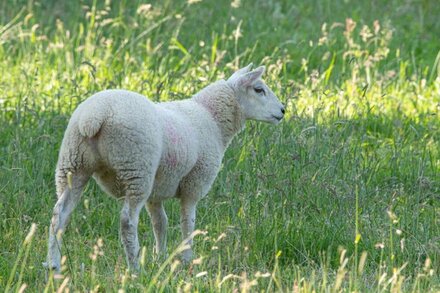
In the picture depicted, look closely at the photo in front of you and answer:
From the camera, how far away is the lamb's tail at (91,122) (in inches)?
204

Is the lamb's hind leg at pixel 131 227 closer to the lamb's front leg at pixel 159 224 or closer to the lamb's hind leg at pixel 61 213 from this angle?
the lamb's hind leg at pixel 61 213

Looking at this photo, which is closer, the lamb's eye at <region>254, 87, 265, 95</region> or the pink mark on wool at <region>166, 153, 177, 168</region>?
the pink mark on wool at <region>166, 153, 177, 168</region>

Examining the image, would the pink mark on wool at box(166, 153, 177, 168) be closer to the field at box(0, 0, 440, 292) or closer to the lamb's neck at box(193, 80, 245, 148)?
the field at box(0, 0, 440, 292)

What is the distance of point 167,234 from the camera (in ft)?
21.4

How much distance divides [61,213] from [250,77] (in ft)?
→ 5.09

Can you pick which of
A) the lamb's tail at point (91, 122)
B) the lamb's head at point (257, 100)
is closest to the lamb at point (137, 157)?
the lamb's tail at point (91, 122)

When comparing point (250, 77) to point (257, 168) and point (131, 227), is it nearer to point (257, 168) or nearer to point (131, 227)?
point (257, 168)

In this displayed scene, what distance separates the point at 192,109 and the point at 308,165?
3.78 ft

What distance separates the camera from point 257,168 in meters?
6.97

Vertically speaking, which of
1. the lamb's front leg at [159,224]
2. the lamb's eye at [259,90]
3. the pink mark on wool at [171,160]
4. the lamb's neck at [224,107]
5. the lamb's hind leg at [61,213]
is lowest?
the lamb's front leg at [159,224]

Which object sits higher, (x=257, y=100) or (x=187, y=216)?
A: (x=257, y=100)

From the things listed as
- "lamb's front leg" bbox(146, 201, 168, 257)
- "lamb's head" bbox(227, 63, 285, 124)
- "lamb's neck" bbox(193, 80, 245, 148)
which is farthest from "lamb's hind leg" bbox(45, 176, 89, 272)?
"lamb's head" bbox(227, 63, 285, 124)

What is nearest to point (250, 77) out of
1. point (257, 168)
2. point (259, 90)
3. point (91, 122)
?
point (259, 90)

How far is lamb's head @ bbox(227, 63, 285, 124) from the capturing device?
21.1 feet
